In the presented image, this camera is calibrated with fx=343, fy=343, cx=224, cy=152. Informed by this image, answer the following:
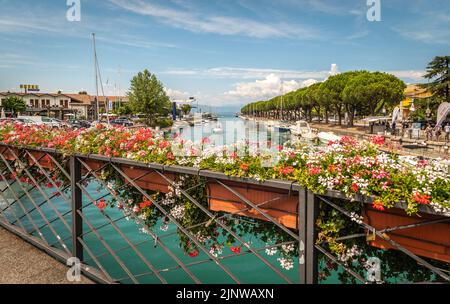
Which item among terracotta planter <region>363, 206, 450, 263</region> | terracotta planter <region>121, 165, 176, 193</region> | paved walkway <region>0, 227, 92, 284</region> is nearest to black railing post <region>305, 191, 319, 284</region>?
terracotta planter <region>363, 206, 450, 263</region>

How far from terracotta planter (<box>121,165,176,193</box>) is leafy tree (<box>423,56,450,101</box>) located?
142 ft

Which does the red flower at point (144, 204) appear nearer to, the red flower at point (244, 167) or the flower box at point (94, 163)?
the flower box at point (94, 163)

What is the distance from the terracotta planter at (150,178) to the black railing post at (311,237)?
1.67 meters

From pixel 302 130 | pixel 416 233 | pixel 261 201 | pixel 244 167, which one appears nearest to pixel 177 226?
pixel 261 201

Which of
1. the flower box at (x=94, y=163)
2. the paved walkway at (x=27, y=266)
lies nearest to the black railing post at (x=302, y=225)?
the paved walkway at (x=27, y=266)

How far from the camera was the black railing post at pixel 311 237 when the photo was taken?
2531mm

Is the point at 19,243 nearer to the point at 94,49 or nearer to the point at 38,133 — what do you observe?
the point at 38,133

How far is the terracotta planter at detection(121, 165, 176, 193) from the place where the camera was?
3.82 meters

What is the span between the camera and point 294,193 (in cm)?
281

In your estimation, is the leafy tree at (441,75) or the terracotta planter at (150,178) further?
the leafy tree at (441,75)

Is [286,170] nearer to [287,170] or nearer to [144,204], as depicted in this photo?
[287,170]

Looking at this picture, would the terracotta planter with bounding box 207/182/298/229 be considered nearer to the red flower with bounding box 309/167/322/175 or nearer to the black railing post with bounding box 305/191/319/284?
the black railing post with bounding box 305/191/319/284
